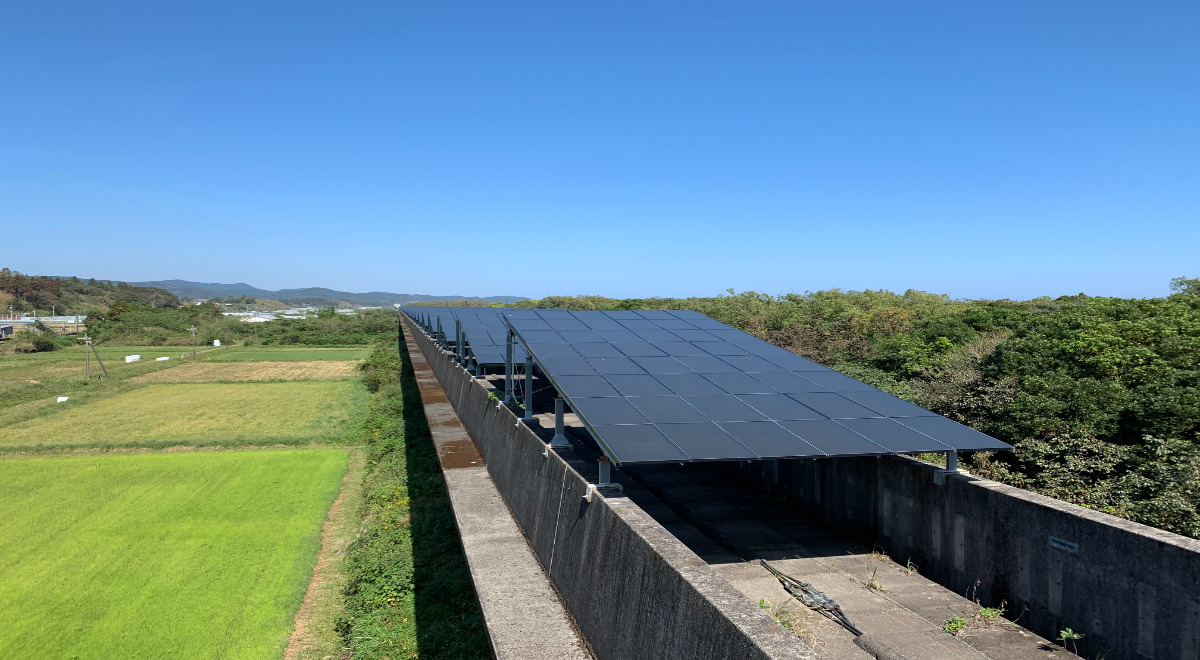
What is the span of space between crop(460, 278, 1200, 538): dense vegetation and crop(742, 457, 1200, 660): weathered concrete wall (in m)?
A: 2.47

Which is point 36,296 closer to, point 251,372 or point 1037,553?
point 251,372

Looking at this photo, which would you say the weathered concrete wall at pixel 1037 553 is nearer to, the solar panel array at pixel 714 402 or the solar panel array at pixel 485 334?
the solar panel array at pixel 714 402

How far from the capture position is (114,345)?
10512 centimetres

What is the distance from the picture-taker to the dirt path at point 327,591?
12.2m

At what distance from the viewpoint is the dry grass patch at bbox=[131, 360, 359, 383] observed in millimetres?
61834

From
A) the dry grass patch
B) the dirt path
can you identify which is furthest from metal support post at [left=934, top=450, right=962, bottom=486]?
the dry grass patch

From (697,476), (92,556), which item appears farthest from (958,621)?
(92,556)

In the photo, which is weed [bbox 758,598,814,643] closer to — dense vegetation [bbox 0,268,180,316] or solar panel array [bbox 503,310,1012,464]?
solar panel array [bbox 503,310,1012,464]

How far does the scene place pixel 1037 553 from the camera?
728 centimetres

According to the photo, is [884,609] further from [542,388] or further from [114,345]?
[114,345]

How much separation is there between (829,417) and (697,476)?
4.93m

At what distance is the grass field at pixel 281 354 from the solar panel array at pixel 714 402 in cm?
7266

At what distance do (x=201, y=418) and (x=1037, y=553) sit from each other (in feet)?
144

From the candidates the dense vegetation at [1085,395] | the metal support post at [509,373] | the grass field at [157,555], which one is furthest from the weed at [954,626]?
the grass field at [157,555]
